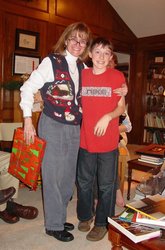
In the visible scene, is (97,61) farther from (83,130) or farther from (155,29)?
(155,29)

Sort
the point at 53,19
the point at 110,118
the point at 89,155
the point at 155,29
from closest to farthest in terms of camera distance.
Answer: the point at 110,118 < the point at 89,155 < the point at 53,19 < the point at 155,29

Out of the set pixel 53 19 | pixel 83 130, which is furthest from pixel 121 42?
pixel 83 130

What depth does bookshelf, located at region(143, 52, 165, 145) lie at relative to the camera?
223 inches

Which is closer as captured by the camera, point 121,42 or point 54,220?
point 54,220

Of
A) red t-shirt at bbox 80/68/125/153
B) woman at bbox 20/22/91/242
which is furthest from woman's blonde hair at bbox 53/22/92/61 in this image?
red t-shirt at bbox 80/68/125/153

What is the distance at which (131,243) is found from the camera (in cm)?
121

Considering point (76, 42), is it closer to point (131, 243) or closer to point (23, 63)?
point (131, 243)

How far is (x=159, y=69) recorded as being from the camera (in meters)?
5.77

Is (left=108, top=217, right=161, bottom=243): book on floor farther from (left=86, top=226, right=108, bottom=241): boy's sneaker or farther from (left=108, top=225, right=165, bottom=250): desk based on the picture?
(left=86, top=226, right=108, bottom=241): boy's sneaker

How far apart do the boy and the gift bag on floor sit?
0.33 m

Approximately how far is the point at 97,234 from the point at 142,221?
0.75m

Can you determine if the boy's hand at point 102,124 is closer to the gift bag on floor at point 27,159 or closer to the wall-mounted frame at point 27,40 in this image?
the gift bag on floor at point 27,159

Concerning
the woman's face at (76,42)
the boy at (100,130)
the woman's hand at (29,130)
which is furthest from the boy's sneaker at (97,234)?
the woman's face at (76,42)

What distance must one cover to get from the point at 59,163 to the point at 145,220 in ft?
2.34
